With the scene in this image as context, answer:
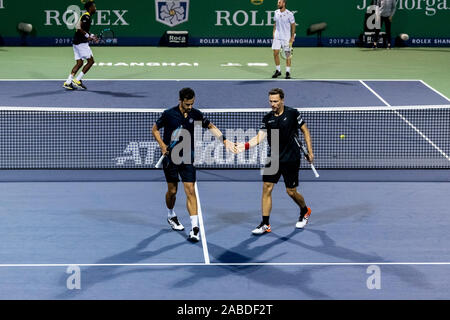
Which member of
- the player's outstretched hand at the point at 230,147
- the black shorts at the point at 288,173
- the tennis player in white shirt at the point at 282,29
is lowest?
the black shorts at the point at 288,173

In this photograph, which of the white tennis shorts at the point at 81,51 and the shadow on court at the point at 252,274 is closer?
the shadow on court at the point at 252,274

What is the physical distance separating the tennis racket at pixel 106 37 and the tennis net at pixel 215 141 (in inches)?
397

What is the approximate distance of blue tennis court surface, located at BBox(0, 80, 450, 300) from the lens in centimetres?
945

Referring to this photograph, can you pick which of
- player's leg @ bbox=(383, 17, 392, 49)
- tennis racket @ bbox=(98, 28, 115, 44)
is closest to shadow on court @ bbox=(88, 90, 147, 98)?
tennis racket @ bbox=(98, 28, 115, 44)

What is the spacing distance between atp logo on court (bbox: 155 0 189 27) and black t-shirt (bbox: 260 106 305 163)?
57.6 ft

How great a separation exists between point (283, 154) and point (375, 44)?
1796 centimetres

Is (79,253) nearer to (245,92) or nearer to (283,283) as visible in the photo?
(283,283)

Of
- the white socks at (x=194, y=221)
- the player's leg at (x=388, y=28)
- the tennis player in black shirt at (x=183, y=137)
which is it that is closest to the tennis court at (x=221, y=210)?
the white socks at (x=194, y=221)

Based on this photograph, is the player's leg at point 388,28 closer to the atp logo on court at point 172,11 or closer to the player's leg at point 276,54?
the atp logo on court at point 172,11

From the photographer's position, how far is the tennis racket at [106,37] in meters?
27.6

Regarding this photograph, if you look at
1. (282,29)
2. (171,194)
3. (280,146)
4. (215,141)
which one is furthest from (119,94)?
(280,146)

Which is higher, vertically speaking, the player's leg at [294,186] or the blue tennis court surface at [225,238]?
the player's leg at [294,186]

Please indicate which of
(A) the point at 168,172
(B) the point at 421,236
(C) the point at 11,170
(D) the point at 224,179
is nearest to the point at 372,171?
(D) the point at 224,179

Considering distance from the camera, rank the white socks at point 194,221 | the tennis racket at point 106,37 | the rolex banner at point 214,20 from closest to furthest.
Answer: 1. the white socks at point 194,221
2. the tennis racket at point 106,37
3. the rolex banner at point 214,20
